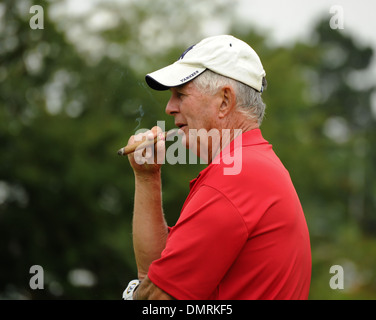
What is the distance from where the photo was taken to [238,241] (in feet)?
5.77

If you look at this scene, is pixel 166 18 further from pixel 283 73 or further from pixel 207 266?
pixel 207 266

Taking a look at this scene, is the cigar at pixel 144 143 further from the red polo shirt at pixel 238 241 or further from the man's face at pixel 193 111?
the red polo shirt at pixel 238 241

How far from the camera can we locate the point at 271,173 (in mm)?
1888

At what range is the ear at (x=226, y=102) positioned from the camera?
2.10 m

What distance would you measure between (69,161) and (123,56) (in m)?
3.82

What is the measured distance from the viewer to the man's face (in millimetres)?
2125

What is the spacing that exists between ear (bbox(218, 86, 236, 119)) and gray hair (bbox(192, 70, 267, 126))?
19 mm

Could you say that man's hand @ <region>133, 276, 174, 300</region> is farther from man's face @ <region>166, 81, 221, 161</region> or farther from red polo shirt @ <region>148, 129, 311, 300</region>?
man's face @ <region>166, 81, 221, 161</region>

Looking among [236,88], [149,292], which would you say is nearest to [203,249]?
[149,292]

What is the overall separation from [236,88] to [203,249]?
694 mm

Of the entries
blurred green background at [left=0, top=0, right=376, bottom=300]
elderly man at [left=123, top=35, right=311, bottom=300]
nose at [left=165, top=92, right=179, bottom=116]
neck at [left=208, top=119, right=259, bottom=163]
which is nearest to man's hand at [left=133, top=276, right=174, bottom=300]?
elderly man at [left=123, top=35, right=311, bottom=300]

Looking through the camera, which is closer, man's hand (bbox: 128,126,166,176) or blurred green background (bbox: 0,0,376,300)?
man's hand (bbox: 128,126,166,176)

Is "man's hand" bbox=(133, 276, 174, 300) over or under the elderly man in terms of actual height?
under
